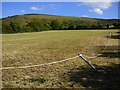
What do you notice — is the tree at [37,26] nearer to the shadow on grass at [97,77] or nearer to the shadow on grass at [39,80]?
the shadow on grass at [97,77]

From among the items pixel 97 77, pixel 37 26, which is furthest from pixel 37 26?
pixel 97 77

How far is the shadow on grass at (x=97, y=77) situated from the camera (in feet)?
35.4

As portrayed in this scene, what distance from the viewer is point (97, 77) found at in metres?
12.3

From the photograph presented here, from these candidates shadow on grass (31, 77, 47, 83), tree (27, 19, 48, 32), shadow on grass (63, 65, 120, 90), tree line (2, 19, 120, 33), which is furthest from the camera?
tree (27, 19, 48, 32)

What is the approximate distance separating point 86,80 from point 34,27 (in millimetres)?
111630

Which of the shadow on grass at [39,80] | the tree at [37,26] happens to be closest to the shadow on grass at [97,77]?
the shadow on grass at [39,80]

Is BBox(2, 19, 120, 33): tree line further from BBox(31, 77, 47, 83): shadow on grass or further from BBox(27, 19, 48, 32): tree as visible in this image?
BBox(31, 77, 47, 83): shadow on grass

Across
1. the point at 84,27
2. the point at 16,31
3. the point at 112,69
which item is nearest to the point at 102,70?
the point at 112,69

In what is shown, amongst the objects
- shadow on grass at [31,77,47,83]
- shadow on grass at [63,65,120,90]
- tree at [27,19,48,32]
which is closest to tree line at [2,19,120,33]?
tree at [27,19,48,32]

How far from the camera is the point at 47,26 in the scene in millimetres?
135000

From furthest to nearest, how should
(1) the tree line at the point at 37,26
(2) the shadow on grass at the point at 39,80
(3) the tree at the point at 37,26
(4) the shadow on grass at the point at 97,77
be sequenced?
(3) the tree at the point at 37,26 < (1) the tree line at the point at 37,26 < (2) the shadow on grass at the point at 39,80 < (4) the shadow on grass at the point at 97,77

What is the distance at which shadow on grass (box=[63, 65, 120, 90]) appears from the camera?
10805mm

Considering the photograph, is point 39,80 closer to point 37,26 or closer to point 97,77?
point 97,77

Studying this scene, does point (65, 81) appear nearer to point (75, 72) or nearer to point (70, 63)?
point (75, 72)
